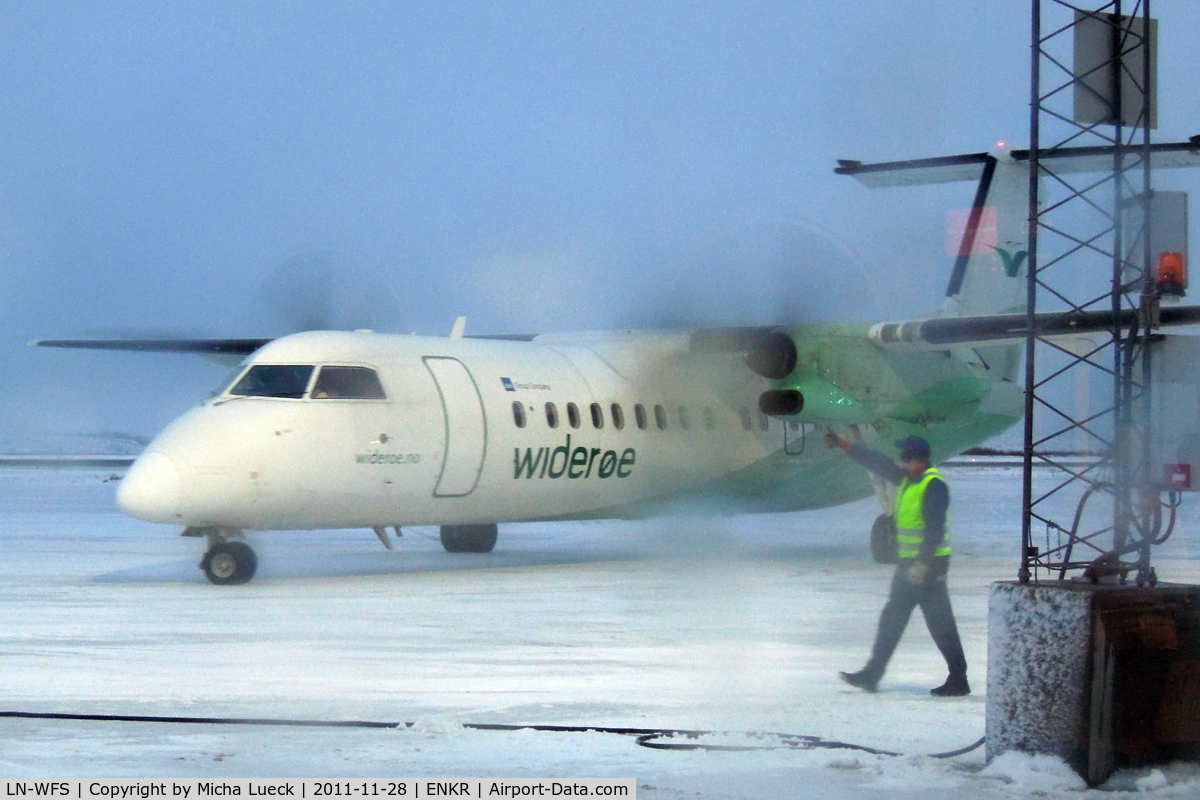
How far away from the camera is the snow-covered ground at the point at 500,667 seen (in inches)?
252

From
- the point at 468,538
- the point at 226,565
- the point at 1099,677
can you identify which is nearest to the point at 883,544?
the point at 468,538

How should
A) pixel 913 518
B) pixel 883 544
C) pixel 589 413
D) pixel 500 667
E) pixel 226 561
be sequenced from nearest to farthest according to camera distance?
pixel 913 518
pixel 500 667
pixel 226 561
pixel 589 413
pixel 883 544

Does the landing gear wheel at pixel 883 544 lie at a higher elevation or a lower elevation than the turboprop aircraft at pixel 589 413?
lower

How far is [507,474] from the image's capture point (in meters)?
16.5

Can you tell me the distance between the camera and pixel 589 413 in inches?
693

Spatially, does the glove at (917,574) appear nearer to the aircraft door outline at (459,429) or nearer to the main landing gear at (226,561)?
the aircraft door outline at (459,429)

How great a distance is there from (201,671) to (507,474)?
7.43m

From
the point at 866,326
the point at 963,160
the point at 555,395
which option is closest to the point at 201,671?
the point at 555,395

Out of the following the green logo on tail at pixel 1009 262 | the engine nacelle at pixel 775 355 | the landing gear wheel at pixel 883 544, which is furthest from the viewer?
the green logo on tail at pixel 1009 262

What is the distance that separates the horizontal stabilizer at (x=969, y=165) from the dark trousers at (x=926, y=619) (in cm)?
929

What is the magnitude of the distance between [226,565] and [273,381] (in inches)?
75.1

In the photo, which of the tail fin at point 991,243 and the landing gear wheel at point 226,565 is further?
the tail fin at point 991,243

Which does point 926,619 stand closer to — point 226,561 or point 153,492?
point 153,492
